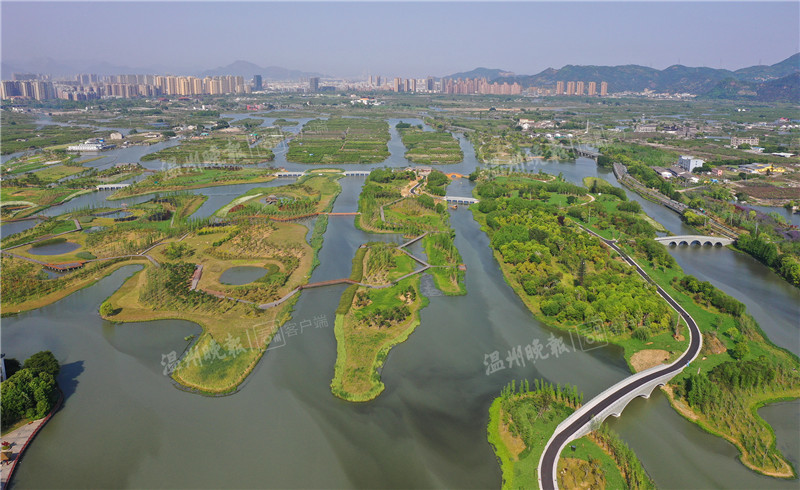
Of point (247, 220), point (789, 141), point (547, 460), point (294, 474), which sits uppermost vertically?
point (789, 141)

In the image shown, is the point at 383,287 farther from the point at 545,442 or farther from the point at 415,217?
the point at 415,217

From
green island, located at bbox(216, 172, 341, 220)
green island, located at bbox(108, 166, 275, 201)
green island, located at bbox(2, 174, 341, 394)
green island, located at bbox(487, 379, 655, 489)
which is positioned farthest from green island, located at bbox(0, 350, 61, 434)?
green island, located at bbox(108, 166, 275, 201)

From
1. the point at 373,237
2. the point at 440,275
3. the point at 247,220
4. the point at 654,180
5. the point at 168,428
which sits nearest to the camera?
the point at 168,428

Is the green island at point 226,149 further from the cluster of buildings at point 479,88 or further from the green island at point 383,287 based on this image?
the cluster of buildings at point 479,88

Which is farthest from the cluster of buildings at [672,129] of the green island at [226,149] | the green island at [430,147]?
the green island at [226,149]

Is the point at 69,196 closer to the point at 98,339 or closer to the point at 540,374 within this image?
the point at 98,339

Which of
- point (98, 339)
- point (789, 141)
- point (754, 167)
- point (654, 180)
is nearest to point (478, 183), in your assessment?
point (654, 180)
